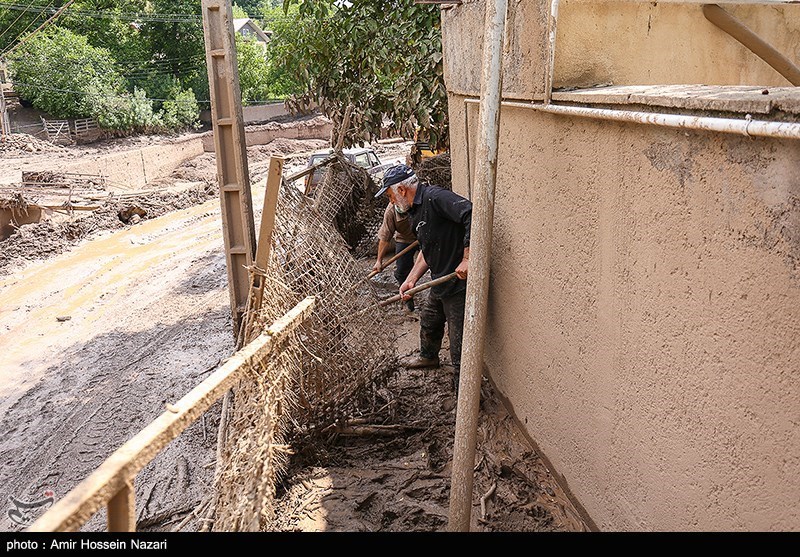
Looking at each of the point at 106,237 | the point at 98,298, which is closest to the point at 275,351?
the point at 98,298

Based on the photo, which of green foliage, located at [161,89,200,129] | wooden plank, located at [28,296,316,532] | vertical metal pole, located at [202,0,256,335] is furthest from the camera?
green foliage, located at [161,89,200,129]

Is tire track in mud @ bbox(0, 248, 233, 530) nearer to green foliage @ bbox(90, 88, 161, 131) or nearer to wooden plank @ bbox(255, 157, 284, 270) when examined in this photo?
wooden plank @ bbox(255, 157, 284, 270)

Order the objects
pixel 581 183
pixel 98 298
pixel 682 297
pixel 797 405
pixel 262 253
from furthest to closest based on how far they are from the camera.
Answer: pixel 98 298
pixel 262 253
pixel 581 183
pixel 682 297
pixel 797 405

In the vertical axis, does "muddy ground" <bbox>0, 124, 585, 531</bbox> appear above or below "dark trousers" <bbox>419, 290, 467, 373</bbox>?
below

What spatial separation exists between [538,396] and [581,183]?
1.63 m

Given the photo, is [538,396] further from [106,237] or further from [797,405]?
[106,237]

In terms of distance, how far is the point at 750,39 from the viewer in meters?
4.42

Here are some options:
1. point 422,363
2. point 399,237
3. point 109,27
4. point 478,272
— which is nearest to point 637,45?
point 478,272

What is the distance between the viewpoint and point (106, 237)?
18.1 metres

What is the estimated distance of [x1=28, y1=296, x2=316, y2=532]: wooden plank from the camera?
1.86 m

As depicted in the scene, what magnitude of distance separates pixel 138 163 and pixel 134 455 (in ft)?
89.8

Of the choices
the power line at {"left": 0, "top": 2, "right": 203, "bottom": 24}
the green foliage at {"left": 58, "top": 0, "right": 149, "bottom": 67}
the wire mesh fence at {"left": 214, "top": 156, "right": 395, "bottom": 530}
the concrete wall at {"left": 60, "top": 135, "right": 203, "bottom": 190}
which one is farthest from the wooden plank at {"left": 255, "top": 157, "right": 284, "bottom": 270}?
the green foliage at {"left": 58, "top": 0, "right": 149, "bottom": 67}

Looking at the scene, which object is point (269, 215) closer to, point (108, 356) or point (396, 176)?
point (396, 176)

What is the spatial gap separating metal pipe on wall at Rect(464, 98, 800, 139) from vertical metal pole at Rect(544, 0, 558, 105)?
0.70ft
